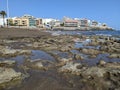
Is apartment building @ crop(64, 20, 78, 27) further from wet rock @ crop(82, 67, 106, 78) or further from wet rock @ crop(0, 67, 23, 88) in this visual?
wet rock @ crop(0, 67, 23, 88)

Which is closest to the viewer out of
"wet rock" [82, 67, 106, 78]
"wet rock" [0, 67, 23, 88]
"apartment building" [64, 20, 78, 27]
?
"wet rock" [0, 67, 23, 88]

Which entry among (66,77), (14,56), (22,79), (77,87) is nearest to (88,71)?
(66,77)

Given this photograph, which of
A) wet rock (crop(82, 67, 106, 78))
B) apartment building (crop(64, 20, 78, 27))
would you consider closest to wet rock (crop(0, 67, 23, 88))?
wet rock (crop(82, 67, 106, 78))

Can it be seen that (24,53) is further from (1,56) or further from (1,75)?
(1,75)

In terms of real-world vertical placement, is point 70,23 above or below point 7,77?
above

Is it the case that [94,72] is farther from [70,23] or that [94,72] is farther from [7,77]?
[70,23]

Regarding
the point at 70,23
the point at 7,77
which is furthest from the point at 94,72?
the point at 70,23

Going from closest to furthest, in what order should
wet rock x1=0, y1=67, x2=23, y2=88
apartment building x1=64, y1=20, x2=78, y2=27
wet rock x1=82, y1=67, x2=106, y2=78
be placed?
wet rock x1=0, y1=67, x2=23, y2=88 < wet rock x1=82, y1=67, x2=106, y2=78 < apartment building x1=64, y1=20, x2=78, y2=27

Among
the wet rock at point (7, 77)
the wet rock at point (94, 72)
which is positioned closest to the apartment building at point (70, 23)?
the wet rock at point (94, 72)

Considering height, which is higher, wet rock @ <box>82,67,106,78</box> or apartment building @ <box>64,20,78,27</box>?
apartment building @ <box>64,20,78,27</box>

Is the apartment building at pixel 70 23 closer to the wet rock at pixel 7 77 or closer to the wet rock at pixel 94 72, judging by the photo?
the wet rock at pixel 94 72

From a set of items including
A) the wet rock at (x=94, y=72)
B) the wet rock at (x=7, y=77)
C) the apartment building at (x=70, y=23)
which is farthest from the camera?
the apartment building at (x=70, y=23)

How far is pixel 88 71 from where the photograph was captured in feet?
44.6

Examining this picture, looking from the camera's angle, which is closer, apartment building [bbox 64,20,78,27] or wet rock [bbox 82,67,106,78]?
wet rock [bbox 82,67,106,78]
